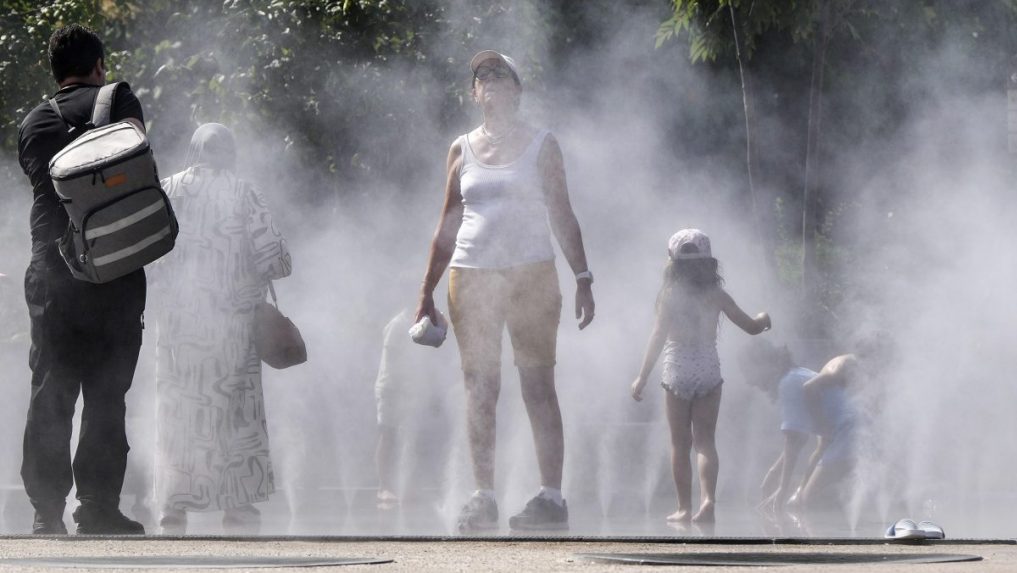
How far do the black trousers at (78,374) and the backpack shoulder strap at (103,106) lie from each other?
0.43m

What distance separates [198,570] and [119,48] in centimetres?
1124

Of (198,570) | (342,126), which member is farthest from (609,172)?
(198,570)

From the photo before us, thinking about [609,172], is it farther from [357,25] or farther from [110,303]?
[110,303]

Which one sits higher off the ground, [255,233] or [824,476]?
[255,233]

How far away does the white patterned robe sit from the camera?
6289 millimetres

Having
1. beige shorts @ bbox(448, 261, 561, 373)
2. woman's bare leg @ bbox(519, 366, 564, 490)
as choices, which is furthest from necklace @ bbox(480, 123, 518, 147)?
woman's bare leg @ bbox(519, 366, 564, 490)

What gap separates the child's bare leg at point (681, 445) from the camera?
7289 mm

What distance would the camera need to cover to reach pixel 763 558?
15.5 feet

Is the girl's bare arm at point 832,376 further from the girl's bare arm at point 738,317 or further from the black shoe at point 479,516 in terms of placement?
the black shoe at point 479,516

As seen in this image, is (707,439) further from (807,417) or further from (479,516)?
(479,516)

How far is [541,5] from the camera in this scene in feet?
47.2

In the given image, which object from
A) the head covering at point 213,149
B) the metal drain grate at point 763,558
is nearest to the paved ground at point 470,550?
the metal drain grate at point 763,558

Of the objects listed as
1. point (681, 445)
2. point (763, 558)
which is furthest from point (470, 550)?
point (681, 445)

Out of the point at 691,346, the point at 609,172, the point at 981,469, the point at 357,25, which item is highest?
the point at 357,25
